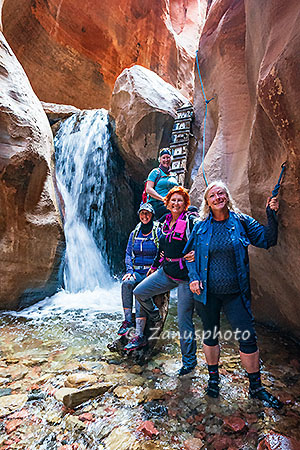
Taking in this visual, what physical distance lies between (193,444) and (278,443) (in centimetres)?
57

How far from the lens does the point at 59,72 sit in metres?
14.5

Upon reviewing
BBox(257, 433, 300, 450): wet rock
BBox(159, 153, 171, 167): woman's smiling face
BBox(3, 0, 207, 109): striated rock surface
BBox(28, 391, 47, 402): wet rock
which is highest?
BBox(3, 0, 207, 109): striated rock surface

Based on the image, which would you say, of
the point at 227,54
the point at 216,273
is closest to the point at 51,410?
the point at 216,273

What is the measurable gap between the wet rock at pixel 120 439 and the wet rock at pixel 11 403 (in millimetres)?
871

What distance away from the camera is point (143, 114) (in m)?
7.75

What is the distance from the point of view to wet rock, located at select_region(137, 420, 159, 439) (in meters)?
2.02

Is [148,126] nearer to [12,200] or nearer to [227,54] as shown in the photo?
[227,54]

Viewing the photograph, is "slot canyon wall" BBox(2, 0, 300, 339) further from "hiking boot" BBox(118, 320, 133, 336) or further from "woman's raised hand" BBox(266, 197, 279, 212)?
"hiking boot" BBox(118, 320, 133, 336)

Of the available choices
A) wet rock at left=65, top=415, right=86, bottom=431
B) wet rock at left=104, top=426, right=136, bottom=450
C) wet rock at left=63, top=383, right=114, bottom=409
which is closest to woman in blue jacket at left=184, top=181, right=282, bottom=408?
wet rock at left=104, top=426, right=136, bottom=450

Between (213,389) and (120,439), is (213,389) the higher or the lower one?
the higher one

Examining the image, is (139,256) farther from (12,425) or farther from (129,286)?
(12,425)

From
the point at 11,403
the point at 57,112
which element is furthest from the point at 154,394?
the point at 57,112

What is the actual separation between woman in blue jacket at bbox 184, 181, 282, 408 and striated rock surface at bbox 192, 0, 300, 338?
22.4 inches

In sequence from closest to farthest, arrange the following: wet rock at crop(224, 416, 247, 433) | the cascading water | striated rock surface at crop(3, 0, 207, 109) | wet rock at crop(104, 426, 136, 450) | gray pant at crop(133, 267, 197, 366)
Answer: wet rock at crop(104, 426, 136, 450) < wet rock at crop(224, 416, 247, 433) < gray pant at crop(133, 267, 197, 366) < the cascading water < striated rock surface at crop(3, 0, 207, 109)
